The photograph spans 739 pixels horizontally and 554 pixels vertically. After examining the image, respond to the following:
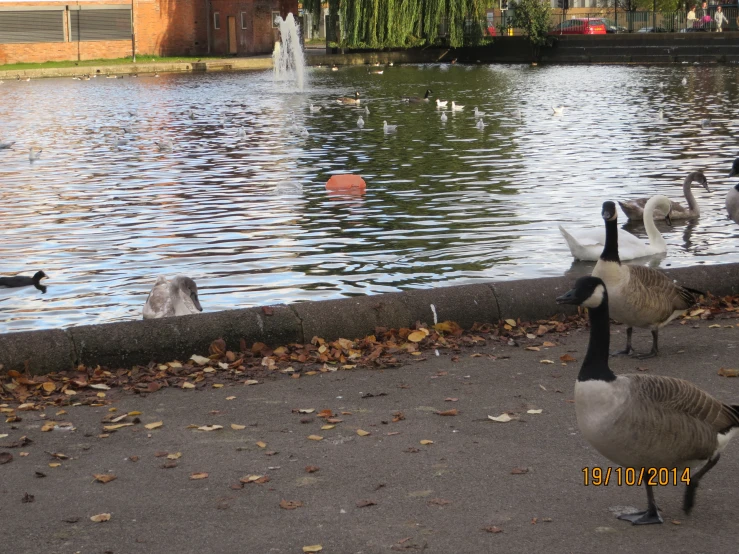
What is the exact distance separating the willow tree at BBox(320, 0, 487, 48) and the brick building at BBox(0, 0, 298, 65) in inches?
651

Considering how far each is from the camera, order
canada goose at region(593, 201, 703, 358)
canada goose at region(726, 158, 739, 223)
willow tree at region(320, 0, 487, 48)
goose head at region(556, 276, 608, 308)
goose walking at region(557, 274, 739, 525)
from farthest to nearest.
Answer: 1. willow tree at region(320, 0, 487, 48)
2. canada goose at region(726, 158, 739, 223)
3. canada goose at region(593, 201, 703, 358)
4. goose head at region(556, 276, 608, 308)
5. goose walking at region(557, 274, 739, 525)

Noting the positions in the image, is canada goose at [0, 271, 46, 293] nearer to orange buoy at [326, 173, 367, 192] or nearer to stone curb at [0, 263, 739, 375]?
stone curb at [0, 263, 739, 375]

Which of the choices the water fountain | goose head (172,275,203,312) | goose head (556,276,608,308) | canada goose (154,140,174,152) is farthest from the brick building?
goose head (556,276,608,308)

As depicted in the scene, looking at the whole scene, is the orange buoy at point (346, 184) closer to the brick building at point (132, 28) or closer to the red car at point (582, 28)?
the red car at point (582, 28)

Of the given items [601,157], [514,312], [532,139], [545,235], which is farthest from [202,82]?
[514,312]

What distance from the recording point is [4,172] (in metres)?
20.1

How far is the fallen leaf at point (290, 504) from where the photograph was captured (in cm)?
498

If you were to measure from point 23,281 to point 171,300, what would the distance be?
2.89 m

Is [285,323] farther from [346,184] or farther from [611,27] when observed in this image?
[611,27]

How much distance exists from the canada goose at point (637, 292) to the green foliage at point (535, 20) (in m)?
55.0

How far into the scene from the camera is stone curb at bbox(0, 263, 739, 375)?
7359 millimetres

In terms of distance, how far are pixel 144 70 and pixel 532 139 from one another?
39411 mm

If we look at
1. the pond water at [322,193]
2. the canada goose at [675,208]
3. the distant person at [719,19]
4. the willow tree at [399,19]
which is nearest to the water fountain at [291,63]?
the willow tree at [399,19]

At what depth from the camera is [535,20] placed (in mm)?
60344
